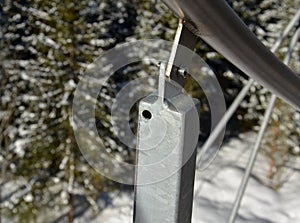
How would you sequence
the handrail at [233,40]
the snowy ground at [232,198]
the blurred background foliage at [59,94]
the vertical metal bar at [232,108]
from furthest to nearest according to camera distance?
1. the blurred background foliage at [59,94]
2. the snowy ground at [232,198]
3. the vertical metal bar at [232,108]
4. the handrail at [233,40]

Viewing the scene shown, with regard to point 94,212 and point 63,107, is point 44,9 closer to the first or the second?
point 63,107

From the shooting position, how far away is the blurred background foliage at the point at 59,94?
547cm

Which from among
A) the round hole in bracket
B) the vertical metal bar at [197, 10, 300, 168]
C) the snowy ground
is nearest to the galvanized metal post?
the round hole in bracket

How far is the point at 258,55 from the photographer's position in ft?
1.40

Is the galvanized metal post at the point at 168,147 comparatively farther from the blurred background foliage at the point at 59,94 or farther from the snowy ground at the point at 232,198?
the blurred background foliage at the point at 59,94

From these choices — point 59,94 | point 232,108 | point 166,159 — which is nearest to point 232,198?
point 59,94

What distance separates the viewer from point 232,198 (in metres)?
5.64

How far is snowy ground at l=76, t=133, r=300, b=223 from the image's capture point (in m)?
5.18

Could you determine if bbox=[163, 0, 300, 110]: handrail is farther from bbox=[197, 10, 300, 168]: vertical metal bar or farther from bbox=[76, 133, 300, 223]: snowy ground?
bbox=[76, 133, 300, 223]: snowy ground

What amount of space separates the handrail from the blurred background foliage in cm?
475

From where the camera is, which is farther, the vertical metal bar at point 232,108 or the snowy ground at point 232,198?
the snowy ground at point 232,198

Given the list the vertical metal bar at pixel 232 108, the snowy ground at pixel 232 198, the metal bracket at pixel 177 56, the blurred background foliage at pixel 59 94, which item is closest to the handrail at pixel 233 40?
the metal bracket at pixel 177 56

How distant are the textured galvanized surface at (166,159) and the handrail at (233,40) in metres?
0.06

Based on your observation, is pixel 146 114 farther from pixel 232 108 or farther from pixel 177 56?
pixel 232 108
